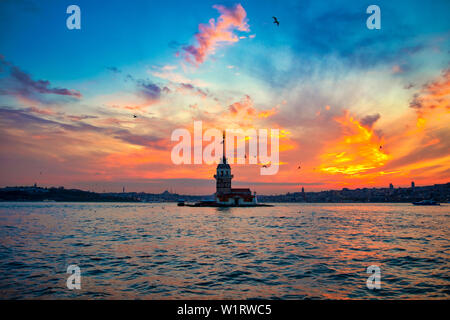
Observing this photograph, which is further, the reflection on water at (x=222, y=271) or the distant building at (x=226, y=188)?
the distant building at (x=226, y=188)

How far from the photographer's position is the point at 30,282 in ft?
44.0

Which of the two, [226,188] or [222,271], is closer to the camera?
[222,271]

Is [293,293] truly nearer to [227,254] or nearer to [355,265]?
[355,265]

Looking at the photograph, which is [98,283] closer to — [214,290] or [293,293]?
[214,290]

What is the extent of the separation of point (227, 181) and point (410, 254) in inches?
5052

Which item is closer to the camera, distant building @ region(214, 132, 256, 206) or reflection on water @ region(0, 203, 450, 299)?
reflection on water @ region(0, 203, 450, 299)

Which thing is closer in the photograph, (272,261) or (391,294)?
(391,294)

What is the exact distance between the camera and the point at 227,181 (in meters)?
149
